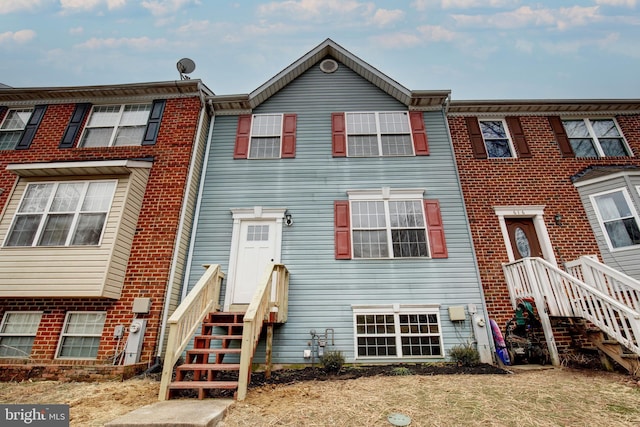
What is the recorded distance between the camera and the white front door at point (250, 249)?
6949 mm

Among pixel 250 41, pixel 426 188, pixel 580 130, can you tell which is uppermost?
pixel 250 41

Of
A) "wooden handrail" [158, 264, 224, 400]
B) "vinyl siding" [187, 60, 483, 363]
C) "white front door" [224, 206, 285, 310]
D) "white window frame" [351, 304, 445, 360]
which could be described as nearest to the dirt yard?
"wooden handrail" [158, 264, 224, 400]

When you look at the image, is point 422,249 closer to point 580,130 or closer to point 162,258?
point 162,258

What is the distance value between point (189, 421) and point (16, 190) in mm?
8230

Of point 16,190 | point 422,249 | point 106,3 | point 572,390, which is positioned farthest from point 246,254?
point 106,3

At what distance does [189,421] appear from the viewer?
9.25 ft

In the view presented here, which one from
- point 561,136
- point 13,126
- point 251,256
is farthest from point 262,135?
point 561,136

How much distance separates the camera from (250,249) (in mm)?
7449

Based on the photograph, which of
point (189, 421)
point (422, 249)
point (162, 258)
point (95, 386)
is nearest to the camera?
point (189, 421)

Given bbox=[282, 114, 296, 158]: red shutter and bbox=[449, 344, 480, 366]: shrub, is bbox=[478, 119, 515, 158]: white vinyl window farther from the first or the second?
bbox=[282, 114, 296, 158]: red shutter

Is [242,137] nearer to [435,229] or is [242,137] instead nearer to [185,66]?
[185,66]

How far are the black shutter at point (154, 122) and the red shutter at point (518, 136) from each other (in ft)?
36.0

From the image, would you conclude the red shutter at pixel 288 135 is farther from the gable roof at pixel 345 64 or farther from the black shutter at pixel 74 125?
the black shutter at pixel 74 125

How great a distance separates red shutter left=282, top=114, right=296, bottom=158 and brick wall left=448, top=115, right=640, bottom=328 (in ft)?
16.7
